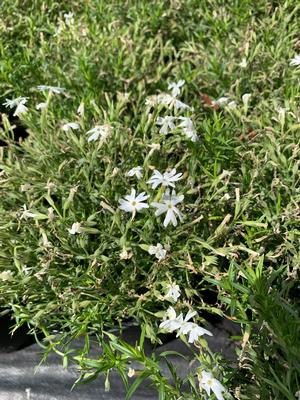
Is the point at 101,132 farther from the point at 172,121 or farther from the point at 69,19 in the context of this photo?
the point at 69,19

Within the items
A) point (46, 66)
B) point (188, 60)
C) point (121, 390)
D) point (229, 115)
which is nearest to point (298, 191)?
point (229, 115)

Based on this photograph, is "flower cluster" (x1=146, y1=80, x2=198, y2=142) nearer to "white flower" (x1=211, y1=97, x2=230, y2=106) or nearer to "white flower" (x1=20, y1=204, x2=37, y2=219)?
"white flower" (x1=211, y1=97, x2=230, y2=106)

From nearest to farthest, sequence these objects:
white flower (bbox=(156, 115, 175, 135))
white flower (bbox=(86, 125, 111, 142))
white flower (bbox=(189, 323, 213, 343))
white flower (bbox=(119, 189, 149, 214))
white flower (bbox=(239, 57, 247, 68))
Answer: white flower (bbox=(189, 323, 213, 343))
white flower (bbox=(119, 189, 149, 214))
white flower (bbox=(86, 125, 111, 142))
white flower (bbox=(156, 115, 175, 135))
white flower (bbox=(239, 57, 247, 68))

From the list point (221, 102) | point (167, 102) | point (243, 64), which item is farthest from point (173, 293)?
point (243, 64)

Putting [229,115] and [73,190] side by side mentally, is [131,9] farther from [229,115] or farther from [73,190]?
[73,190]

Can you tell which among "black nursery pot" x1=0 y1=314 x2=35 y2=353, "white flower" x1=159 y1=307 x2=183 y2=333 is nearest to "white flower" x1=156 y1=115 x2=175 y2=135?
"white flower" x1=159 y1=307 x2=183 y2=333

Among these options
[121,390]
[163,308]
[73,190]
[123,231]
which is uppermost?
[73,190]

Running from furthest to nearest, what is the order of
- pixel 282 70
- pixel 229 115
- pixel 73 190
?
pixel 282 70, pixel 229 115, pixel 73 190
